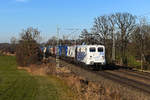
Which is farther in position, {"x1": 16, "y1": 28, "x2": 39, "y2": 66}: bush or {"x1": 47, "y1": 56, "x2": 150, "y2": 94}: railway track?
{"x1": 16, "y1": 28, "x2": 39, "y2": 66}: bush

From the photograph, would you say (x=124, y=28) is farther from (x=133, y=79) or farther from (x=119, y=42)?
(x=133, y=79)

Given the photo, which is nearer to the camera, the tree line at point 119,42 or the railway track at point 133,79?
the railway track at point 133,79

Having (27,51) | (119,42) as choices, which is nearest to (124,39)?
(119,42)

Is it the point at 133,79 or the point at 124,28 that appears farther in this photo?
the point at 124,28

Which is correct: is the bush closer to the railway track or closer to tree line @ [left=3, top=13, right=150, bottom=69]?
tree line @ [left=3, top=13, right=150, bottom=69]

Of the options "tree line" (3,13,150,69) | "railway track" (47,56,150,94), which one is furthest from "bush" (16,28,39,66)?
"railway track" (47,56,150,94)

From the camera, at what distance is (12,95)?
15.0 metres

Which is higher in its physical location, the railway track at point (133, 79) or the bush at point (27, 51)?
the bush at point (27, 51)

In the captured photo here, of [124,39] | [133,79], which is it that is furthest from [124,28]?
[133,79]

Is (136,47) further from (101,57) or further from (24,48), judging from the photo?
(24,48)

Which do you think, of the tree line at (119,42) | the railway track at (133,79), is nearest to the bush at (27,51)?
the tree line at (119,42)

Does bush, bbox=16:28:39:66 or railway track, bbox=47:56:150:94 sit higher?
bush, bbox=16:28:39:66

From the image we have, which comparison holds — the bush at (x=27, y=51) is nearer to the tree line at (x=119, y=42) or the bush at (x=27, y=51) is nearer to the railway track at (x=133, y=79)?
the tree line at (x=119, y=42)

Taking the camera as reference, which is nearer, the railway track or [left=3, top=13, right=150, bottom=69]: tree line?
the railway track
